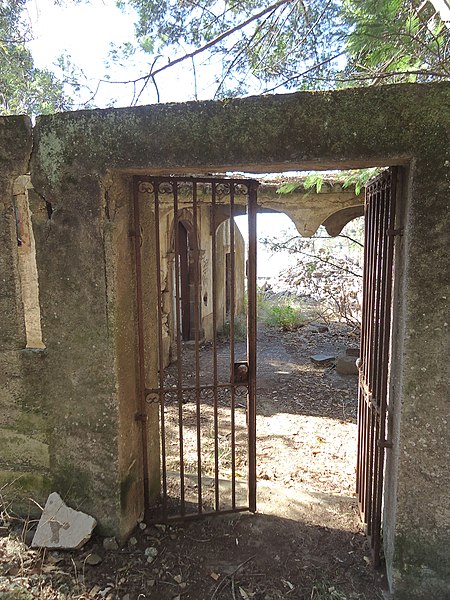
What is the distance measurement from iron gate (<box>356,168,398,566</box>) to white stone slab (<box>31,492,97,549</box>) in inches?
69.4

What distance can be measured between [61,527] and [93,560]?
29 centimetres

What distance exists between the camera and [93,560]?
237 cm

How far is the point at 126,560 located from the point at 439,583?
1.76m

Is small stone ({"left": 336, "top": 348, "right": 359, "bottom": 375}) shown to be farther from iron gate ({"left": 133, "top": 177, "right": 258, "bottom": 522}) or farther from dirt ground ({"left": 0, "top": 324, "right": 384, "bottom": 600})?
dirt ground ({"left": 0, "top": 324, "right": 384, "bottom": 600})

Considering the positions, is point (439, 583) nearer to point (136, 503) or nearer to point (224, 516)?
point (224, 516)

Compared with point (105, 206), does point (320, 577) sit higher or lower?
lower

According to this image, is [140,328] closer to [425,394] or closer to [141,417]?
[141,417]

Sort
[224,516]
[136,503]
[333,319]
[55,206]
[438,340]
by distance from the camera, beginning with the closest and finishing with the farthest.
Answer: [438,340] → [55,206] → [136,503] → [224,516] → [333,319]

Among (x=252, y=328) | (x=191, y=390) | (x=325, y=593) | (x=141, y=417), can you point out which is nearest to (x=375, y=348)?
(x=252, y=328)

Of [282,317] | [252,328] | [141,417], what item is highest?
[252,328]

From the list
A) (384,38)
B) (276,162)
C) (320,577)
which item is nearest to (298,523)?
(320,577)

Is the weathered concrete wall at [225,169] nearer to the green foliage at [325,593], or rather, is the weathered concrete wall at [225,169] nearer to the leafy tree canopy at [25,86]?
the green foliage at [325,593]

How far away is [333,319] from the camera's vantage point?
39.4ft

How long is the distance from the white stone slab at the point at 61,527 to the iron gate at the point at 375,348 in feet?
5.79
